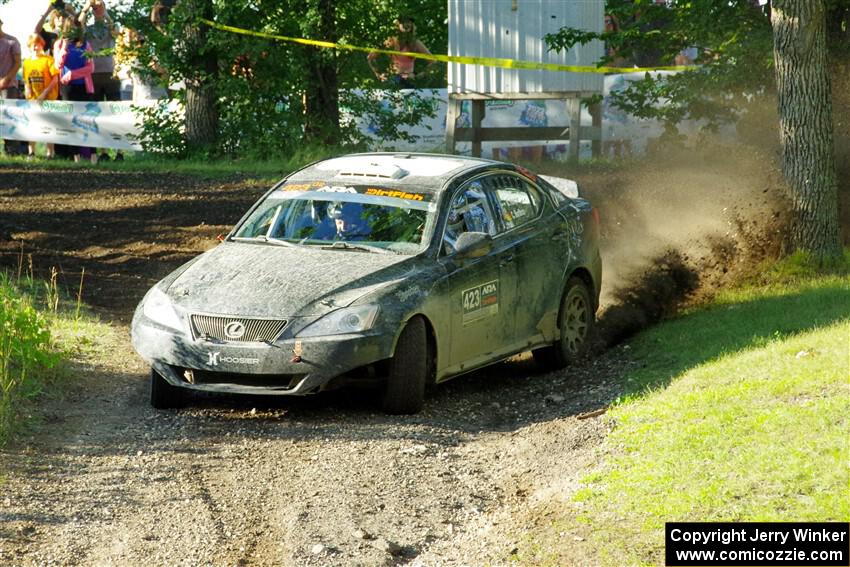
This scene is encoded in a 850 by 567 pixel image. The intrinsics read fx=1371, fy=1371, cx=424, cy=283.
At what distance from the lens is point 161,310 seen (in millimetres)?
9297

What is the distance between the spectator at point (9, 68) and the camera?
2752cm

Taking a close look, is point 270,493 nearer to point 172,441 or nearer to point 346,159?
point 172,441

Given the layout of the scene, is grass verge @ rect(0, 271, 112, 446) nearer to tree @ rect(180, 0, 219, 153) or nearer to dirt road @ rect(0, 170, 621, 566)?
dirt road @ rect(0, 170, 621, 566)

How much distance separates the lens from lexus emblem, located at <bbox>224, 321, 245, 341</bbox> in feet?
29.2

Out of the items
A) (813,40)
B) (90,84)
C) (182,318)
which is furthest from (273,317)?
(90,84)

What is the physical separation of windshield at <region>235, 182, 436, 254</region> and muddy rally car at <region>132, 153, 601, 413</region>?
0.4 inches

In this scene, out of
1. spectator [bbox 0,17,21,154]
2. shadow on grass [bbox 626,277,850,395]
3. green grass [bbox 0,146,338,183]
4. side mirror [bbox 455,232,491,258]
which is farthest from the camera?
spectator [bbox 0,17,21,154]

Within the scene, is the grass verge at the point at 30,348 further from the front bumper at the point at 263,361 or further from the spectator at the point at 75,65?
the spectator at the point at 75,65

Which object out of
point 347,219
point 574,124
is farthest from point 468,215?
point 574,124

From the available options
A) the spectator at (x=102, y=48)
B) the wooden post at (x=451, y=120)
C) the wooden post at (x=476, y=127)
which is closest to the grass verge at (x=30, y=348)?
the wooden post at (x=451, y=120)

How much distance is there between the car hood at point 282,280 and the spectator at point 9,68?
63.2 feet

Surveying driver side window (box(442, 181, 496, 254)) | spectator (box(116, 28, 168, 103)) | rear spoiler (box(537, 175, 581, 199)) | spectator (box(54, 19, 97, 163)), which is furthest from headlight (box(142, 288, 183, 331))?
spectator (box(54, 19, 97, 163))

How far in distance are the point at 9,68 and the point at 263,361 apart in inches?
858

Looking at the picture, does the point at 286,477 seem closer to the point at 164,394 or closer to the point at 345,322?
the point at 345,322
